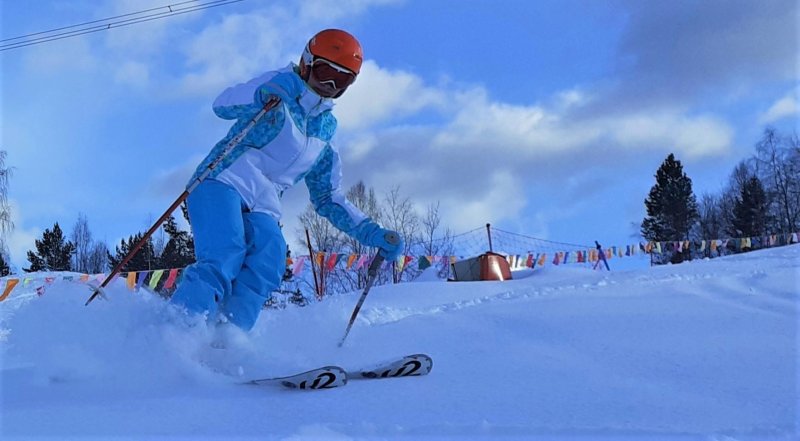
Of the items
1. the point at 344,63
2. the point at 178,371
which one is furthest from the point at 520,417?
the point at 344,63

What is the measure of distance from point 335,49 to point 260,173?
2.20ft

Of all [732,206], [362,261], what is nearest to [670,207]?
[732,206]

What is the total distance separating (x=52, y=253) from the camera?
33.4 meters

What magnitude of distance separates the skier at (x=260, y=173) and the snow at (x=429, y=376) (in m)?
0.26

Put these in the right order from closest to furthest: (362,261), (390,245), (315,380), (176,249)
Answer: (315,380)
(390,245)
(362,261)
(176,249)

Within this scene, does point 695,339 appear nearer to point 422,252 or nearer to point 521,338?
point 521,338

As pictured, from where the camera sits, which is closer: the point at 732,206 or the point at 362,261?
the point at 362,261

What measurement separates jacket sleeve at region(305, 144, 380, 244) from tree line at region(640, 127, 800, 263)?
86.4ft

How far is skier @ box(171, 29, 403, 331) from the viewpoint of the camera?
2.71m

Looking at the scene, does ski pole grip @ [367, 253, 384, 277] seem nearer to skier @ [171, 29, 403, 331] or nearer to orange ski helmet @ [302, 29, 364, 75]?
skier @ [171, 29, 403, 331]

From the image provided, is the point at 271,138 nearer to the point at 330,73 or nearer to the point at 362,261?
the point at 330,73

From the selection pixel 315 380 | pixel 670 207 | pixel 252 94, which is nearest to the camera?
pixel 315 380

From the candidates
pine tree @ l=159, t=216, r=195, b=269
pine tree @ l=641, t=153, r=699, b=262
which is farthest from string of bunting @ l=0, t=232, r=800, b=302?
pine tree @ l=159, t=216, r=195, b=269

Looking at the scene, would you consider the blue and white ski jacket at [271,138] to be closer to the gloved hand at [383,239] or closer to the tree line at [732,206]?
the gloved hand at [383,239]
